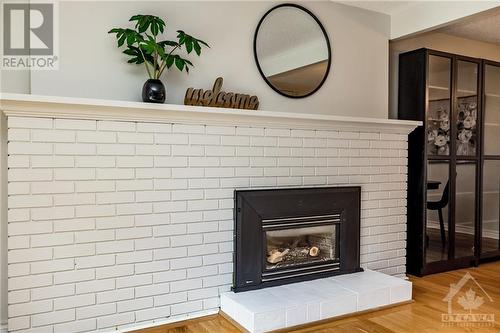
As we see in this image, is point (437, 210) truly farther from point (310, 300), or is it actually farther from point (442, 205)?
point (310, 300)

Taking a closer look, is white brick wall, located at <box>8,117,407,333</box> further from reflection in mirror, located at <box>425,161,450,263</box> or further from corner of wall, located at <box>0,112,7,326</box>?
reflection in mirror, located at <box>425,161,450,263</box>

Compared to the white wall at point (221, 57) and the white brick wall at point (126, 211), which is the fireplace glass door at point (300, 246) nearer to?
the white brick wall at point (126, 211)

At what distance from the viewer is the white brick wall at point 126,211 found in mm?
2189

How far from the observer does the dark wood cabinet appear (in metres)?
3.62

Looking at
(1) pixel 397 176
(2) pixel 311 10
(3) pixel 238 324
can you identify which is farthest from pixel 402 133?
(3) pixel 238 324

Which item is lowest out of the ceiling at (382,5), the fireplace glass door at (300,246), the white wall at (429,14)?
the fireplace glass door at (300,246)

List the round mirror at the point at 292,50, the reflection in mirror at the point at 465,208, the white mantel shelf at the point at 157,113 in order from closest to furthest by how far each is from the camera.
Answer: the white mantel shelf at the point at 157,113 → the round mirror at the point at 292,50 → the reflection in mirror at the point at 465,208

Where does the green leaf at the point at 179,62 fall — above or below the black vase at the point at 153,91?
above

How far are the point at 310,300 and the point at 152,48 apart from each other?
183 cm

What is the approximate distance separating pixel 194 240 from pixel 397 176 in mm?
1887

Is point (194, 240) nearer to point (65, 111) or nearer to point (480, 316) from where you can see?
point (65, 111)

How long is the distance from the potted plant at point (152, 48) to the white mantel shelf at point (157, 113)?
0.38 ft

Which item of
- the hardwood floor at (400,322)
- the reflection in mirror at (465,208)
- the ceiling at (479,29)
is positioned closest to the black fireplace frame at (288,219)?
the hardwood floor at (400,322)

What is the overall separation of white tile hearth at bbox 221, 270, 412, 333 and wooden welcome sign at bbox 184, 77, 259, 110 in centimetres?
127
